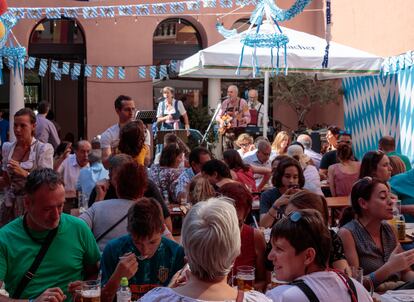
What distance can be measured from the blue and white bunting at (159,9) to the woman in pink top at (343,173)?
29.0ft

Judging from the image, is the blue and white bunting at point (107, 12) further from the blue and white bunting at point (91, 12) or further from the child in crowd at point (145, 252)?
the child in crowd at point (145, 252)

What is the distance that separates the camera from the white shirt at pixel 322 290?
107 inches

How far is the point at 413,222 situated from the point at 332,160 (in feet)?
10.1

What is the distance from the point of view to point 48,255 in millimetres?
3518

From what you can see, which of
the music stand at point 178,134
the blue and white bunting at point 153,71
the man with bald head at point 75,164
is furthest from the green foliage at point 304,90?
the man with bald head at point 75,164

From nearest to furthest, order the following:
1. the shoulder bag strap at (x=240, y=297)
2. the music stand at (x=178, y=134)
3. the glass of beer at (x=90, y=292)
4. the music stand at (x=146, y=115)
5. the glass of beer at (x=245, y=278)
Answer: the shoulder bag strap at (x=240, y=297), the glass of beer at (x=90, y=292), the glass of beer at (x=245, y=278), the music stand at (x=178, y=134), the music stand at (x=146, y=115)

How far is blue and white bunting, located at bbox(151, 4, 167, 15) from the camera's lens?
1602 centimetres

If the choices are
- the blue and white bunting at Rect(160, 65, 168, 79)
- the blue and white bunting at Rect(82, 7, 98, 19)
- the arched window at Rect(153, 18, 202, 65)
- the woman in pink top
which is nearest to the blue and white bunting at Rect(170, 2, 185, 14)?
the arched window at Rect(153, 18, 202, 65)

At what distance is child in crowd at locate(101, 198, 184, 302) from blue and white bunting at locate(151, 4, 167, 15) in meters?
12.8

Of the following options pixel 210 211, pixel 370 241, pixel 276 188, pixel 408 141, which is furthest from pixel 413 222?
pixel 408 141

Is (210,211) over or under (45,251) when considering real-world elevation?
over

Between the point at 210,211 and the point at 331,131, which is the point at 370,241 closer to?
the point at 210,211

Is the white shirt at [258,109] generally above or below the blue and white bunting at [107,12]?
below

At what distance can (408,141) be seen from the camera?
11578 millimetres
